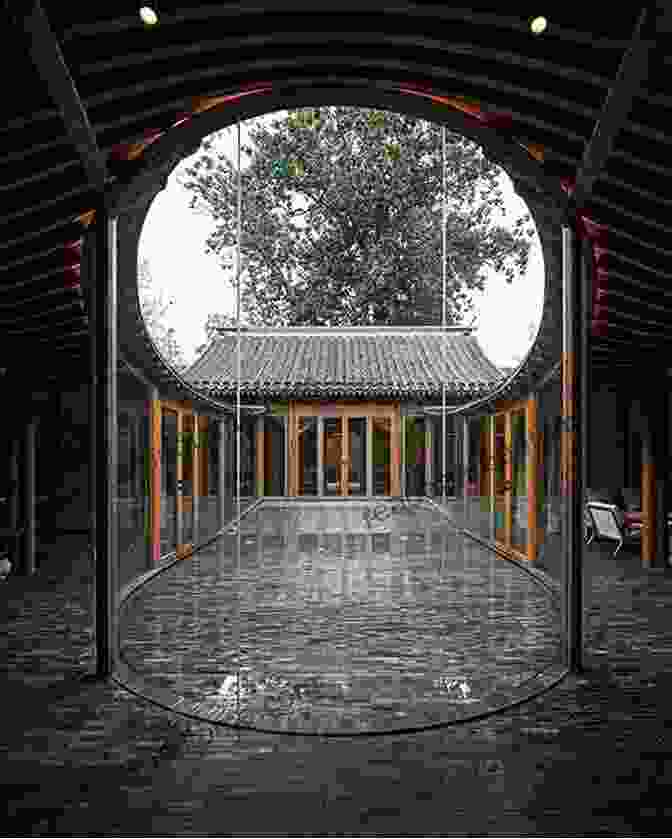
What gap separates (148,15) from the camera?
3432 mm

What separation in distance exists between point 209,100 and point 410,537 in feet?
31.9

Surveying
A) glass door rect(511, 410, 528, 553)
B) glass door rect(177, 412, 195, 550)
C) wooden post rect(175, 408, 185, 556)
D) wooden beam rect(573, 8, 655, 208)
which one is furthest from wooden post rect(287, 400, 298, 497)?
wooden beam rect(573, 8, 655, 208)

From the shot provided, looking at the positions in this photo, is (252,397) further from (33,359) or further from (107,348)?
(107,348)

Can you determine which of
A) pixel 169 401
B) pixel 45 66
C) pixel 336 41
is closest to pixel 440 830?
pixel 45 66

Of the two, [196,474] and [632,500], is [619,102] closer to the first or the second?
[632,500]

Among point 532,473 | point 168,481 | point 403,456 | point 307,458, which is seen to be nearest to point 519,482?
point 532,473

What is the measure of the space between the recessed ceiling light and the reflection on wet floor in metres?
3.08

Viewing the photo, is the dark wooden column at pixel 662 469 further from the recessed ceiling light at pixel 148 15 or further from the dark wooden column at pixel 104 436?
the recessed ceiling light at pixel 148 15

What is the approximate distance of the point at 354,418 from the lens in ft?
74.3

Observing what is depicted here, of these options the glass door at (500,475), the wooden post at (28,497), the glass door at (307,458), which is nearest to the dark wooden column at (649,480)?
the glass door at (500,475)

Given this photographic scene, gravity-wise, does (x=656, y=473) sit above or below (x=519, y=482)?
above

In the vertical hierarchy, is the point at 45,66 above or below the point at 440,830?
above

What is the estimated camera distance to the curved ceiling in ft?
11.2

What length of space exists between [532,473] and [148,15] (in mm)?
7902
